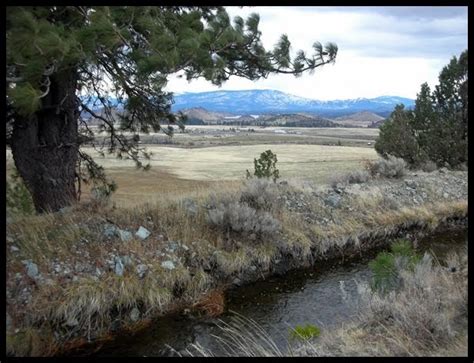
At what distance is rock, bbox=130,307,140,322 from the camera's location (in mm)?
7793

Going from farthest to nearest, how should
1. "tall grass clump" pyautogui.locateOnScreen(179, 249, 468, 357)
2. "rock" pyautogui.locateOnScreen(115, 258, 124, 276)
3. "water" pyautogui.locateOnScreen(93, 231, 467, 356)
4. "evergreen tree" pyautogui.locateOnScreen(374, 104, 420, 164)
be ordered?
"evergreen tree" pyautogui.locateOnScreen(374, 104, 420, 164) → "rock" pyautogui.locateOnScreen(115, 258, 124, 276) → "water" pyautogui.locateOnScreen(93, 231, 467, 356) → "tall grass clump" pyautogui.locateOnScreen(179, 249, 468, 357)

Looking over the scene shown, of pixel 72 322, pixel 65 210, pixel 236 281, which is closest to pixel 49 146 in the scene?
pixel 65 210

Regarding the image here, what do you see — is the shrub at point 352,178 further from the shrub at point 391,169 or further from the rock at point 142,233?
the rock at point 142,233

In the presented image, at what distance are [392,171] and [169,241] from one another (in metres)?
10.7

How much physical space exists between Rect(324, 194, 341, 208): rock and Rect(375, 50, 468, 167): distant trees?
26.3 ft

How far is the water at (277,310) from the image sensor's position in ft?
23.8

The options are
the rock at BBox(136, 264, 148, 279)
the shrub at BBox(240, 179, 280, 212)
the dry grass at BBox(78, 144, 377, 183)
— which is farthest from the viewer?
the dry grass at BBox(78, 144, 377, 183)

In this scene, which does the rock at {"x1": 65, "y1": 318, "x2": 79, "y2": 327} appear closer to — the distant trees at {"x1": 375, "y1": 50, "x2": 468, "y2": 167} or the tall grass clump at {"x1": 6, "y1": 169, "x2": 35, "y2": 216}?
the tall grass clump at {"x1": 6, "y1": 169, "x2": 35, "y2": 216}

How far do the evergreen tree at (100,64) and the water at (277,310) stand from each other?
3407mm

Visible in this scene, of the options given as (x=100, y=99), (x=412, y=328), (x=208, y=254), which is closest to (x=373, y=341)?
(x=412, y=328)

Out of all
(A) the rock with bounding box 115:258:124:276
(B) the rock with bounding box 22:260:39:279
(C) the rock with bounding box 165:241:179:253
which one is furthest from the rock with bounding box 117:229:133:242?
(B) the rock with bounding box 22:260:39:279

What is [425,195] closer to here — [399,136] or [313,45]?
[399,136]

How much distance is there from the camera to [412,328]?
5137 millimetres

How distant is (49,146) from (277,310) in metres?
5.26
